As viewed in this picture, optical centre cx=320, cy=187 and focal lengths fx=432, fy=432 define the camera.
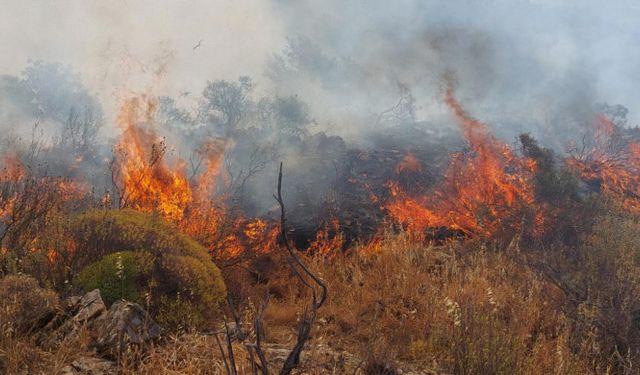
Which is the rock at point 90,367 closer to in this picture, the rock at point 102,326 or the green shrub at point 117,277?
the rock at point 102,326

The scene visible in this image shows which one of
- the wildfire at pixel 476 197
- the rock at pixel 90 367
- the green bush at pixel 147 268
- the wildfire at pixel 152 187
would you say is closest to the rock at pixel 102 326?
the rock at pixel 90 367

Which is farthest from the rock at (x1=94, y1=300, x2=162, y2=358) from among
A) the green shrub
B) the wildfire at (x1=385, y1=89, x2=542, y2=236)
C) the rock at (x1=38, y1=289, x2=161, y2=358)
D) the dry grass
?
the wildfire at (x1=385, y1=89, x2=542, y2=236)

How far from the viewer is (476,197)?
462 inches

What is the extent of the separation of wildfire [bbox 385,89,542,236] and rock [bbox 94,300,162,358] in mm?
7606

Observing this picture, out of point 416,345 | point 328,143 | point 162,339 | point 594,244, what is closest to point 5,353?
point 162,339

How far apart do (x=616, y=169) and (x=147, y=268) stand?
53.4 feet

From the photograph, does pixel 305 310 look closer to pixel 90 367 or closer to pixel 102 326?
pixel 90 367

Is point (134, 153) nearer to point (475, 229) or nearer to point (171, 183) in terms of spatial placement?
point (171, 183)

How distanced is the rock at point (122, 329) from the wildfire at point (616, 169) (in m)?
12.8

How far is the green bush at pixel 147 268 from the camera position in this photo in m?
4.36

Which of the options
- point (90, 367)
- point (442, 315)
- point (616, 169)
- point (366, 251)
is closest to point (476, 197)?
point (366, 251)

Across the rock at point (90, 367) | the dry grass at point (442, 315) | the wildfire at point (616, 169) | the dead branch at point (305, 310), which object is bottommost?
the rock at point (90, 367)

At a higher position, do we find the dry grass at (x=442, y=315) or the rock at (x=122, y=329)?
the dry grass at (x=442, y=315)

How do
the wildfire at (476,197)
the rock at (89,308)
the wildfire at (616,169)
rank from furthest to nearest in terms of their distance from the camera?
1. the wildfire at (616,169)
2. the wildfire at (476,197)
3. the rock at (89,308)
